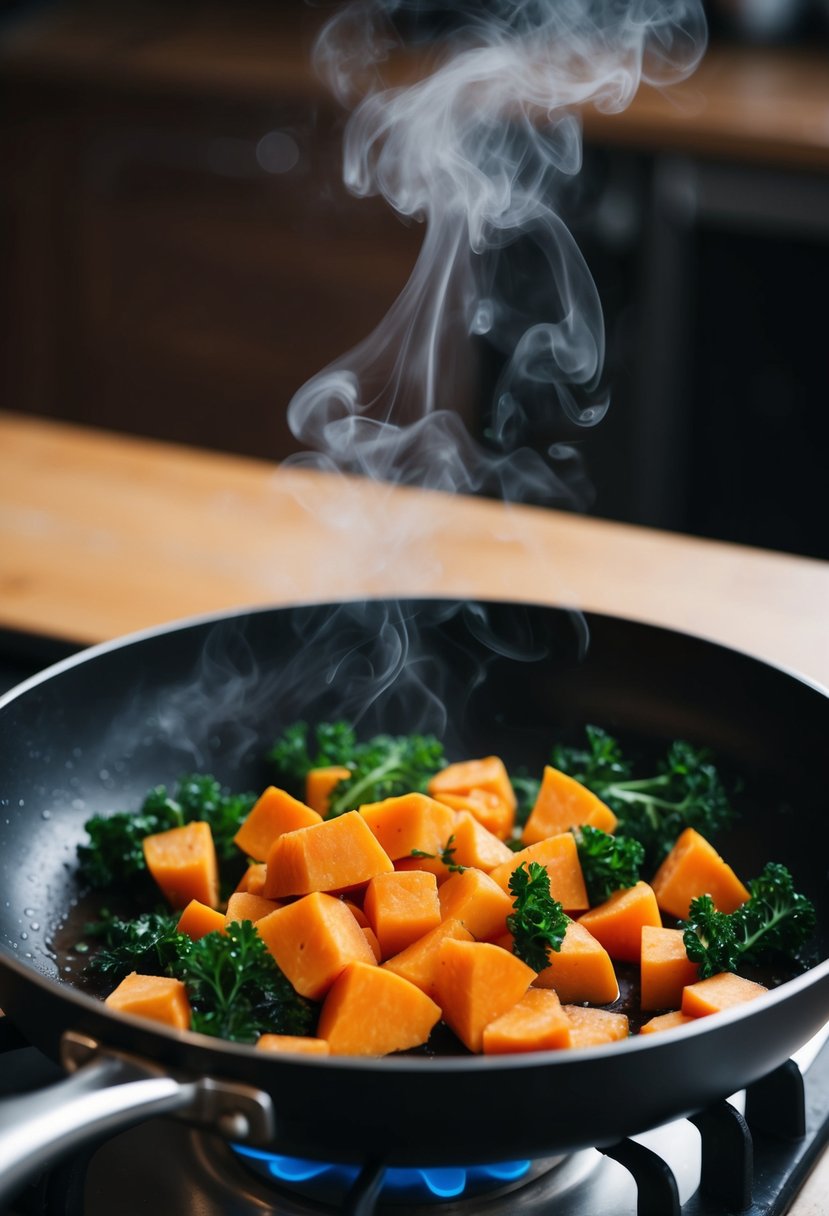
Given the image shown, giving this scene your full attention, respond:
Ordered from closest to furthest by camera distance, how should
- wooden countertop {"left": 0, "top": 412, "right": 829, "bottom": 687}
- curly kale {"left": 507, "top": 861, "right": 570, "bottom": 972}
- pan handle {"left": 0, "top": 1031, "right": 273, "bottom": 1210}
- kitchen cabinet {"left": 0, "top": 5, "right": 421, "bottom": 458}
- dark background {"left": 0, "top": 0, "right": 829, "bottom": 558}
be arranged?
pan handle {"left": 0, "top": 1031, "right": 273, "bottom": 1210}
curly kale {"left": 507, "top": 861, "right": 570, "bottom": 972}
wooden countertop {"left": 0, "top": 412, "right": 829, "bottom": 687}
dark background {"left": 0, "top": 0, "right": 829, "bottom": 558}
kitchen cabinet {"left": 0, "top": 5, "right": 421, "bottom": 458}

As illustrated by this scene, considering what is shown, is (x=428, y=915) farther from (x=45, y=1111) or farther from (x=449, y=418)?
(x=449, y=418)

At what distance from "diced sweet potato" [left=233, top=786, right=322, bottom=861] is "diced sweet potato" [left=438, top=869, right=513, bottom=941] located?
0.17 meters

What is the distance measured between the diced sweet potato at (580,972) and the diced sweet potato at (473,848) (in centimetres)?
11

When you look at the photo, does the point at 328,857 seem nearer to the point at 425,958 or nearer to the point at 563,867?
the point at 425,958

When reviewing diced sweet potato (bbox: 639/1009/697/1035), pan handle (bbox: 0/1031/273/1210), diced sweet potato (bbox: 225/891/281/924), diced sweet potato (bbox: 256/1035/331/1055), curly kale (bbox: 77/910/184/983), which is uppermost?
pan handle (bbox: 0/1031/273/1210)

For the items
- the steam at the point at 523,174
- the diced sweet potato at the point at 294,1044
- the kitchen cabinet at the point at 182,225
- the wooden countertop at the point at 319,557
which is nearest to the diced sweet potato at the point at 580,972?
the diced sweet potato at the point at 294,1044

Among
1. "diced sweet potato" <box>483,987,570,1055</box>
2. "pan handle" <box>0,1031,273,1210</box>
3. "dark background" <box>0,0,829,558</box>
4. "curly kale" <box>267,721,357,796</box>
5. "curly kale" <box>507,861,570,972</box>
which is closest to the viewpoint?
"pan handle" <box>0,1031,273,1210</box>

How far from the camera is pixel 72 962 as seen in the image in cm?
123

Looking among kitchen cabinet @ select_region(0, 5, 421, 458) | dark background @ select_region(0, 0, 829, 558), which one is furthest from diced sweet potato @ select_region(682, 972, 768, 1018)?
kitchen cabinet @ select_region(0, 5, 421, 458)

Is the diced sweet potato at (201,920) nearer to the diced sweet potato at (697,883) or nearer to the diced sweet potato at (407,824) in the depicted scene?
the diced sweet potato at (407,824)

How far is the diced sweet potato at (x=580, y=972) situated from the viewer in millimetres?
1146

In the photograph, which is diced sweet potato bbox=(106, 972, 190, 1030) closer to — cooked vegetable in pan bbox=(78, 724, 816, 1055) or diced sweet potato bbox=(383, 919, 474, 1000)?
cooked vegetable in pan bbox=(78, 724, 816, 1055)

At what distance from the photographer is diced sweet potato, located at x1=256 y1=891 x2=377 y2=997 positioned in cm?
108

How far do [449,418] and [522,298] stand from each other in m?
0.48
